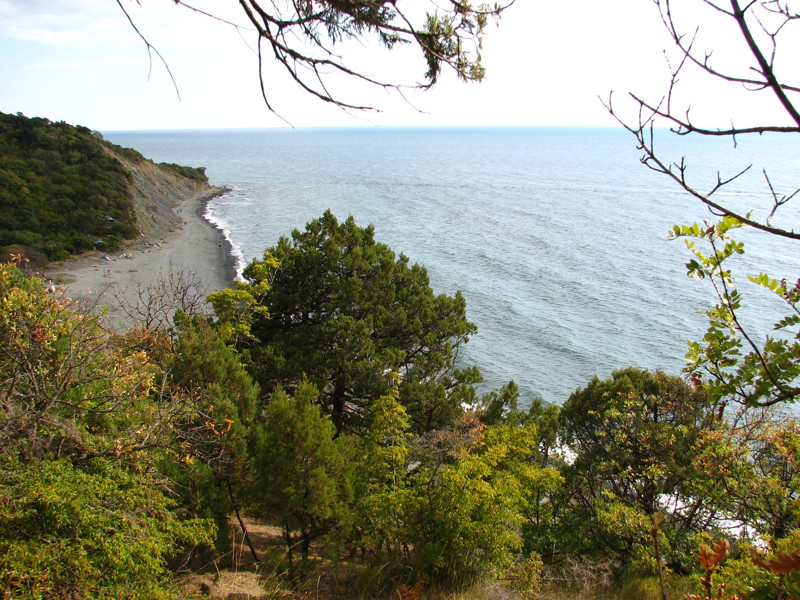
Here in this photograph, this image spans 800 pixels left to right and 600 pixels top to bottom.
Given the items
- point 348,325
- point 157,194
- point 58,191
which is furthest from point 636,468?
point 157,194

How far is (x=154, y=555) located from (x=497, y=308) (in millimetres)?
30620

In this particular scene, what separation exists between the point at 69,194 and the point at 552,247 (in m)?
44.8

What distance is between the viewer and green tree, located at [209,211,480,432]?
53.8ft

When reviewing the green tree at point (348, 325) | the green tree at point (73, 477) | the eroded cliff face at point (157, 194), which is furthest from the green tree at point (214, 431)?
the eroded cliff face at point (157, 194)

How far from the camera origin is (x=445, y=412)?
16266mm

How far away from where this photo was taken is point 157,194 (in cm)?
6506

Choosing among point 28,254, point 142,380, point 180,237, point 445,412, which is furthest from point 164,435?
point 180,237

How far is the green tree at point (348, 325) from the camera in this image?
16.4 meters

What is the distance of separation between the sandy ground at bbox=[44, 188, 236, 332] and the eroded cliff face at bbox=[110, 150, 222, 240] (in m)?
1.32

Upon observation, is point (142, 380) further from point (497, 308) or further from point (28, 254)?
point (28, 254)

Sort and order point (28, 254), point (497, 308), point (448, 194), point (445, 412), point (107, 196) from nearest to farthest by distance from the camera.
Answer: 1. point (445, 412)
2. point (497, 308)
3. point (28, 254)
4. point (107, 196)
5. point (448, 194)

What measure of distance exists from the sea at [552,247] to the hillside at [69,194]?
822cm

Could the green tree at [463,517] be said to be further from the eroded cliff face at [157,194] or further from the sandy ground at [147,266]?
the eroded cliff face at [157,194]

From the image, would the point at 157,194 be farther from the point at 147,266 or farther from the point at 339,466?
the point at 339,466
